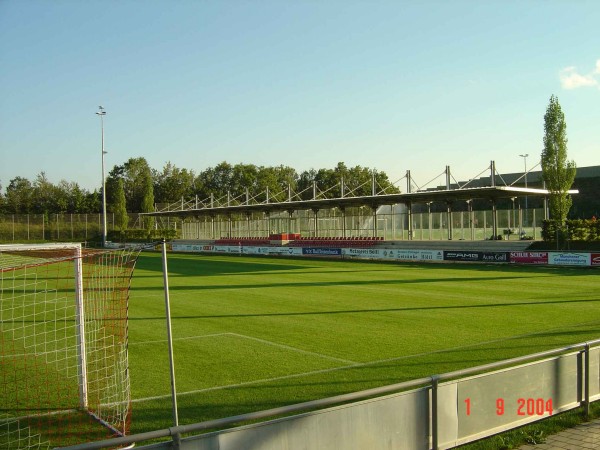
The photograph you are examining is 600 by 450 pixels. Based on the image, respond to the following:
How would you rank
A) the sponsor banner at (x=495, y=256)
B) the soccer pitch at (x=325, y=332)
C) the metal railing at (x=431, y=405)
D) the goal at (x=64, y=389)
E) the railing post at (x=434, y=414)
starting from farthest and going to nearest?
the sponsor banner at (x=495, y=256), the soccer pitch at (x=325, y=332), the goal at (x=64, y=389), the railing post at (x=434, y=414), the metal railing at (x=431, y=405)

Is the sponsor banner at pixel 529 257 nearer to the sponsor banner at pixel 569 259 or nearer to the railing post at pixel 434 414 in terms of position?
the sponsor banner at pixel 569 259

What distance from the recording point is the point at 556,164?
3919 cm

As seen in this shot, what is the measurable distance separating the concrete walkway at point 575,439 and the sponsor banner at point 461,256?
29.2m

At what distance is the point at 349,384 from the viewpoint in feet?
30.8

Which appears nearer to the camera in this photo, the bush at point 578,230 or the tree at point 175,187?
the bush at point 578,230

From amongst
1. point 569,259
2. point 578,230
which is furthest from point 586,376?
point 578,230

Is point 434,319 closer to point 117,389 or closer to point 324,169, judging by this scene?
point 117,389

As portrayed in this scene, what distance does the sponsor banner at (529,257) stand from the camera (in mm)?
32625

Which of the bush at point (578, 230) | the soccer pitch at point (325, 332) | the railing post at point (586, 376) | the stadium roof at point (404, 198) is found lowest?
the soccer pitch at point (325, 332)

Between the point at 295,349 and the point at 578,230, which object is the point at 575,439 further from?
the point at 578,230

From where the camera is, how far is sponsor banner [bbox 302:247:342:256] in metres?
44.0

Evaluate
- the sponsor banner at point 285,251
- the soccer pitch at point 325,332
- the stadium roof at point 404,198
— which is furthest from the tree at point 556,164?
the sponsor banner at point 285,251

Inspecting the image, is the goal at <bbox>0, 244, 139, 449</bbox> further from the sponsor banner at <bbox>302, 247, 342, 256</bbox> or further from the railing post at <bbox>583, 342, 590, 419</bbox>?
the sponsor banner at <bbox>302, 247, 342, 256</bbox>

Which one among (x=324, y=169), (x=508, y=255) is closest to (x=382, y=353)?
(x=508, y=255)
